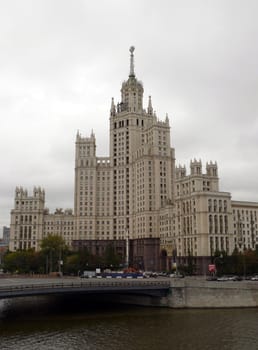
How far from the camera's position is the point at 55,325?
73.0 meters

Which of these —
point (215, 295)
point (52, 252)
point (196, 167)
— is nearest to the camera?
point (215, 295)

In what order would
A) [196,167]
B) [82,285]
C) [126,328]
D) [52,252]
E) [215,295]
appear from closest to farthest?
[126,328] → [82,285] → [215,295] → [196,167] → [52,252]

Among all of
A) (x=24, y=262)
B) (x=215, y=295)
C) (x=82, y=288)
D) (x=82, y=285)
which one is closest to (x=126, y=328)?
(x=82, y=288)

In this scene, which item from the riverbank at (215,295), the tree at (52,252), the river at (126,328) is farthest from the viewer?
the tree at (52,252)

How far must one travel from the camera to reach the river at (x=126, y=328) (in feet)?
189

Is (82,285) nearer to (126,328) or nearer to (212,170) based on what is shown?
(126,328)

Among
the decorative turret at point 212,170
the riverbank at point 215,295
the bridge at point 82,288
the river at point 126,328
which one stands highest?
the decorative turret at point 212,170

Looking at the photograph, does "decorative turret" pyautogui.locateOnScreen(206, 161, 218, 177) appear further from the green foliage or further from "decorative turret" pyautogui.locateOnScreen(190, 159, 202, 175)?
the green foliage

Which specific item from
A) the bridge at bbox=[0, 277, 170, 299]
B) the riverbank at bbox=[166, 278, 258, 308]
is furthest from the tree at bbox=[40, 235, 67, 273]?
the riverbank at bbox=[166, 278, 258, 308]

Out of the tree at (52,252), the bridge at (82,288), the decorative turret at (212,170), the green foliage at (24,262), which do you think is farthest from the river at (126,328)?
the decorative turret at (212,170)

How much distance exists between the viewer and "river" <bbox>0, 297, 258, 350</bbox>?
57.5m

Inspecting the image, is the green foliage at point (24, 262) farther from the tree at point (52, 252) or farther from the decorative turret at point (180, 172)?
the decorative turret at point (180, 172)

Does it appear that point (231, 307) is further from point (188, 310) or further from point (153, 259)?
point (153, 259)

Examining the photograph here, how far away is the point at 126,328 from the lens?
68.6 meters
